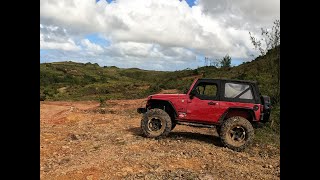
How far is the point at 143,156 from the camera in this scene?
775 centimetres

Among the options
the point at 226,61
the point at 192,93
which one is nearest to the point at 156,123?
the point at 192,93

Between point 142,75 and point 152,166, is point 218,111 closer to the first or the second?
point 152,166

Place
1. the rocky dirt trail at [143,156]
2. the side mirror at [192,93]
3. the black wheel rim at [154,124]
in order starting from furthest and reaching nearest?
1. the black wheel rim at [154,124]
2. the side mirror at [192,93]
3. the rocky dirt trail at [143,156]

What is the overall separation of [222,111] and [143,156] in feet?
9.69

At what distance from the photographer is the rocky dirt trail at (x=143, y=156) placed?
665 cm

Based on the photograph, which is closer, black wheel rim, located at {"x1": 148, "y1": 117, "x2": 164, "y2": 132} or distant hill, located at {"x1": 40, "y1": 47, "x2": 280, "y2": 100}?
black wheel rim, located at {"x1": 148, "y1": 117, "x2": 164, "y2": 132}

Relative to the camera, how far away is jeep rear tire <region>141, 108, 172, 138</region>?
9.59 metres

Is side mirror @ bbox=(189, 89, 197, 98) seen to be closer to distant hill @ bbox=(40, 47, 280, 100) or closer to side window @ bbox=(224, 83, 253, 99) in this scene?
side window @ bbox=(224, 83, 253, 99)

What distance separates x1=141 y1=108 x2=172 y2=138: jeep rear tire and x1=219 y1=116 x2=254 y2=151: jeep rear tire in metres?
1.68

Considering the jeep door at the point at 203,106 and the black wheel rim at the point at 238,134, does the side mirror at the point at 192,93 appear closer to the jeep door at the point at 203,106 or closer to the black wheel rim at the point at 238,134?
the jeep door at the point at 203,106

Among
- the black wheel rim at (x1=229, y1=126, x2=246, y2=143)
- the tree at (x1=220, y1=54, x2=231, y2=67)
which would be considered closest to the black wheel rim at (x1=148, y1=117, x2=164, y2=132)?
the black wheel rim at (x1=229, y1=126, x2=246, y2=143)

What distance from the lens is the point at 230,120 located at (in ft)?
29.5

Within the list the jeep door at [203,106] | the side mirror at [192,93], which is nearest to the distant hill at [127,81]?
the jeep door at [203,106]
